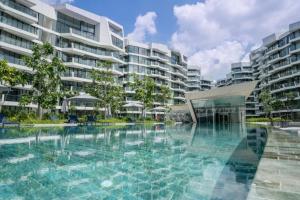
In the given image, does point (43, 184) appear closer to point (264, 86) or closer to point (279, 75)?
point (279, 75)

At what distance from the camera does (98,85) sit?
139 feet

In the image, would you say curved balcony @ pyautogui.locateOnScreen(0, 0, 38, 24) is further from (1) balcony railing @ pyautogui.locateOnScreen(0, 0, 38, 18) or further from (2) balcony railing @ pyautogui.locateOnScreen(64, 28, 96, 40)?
(2) balcony railing @ pyautogui.locateOnScreen(64, 28, 96, 40)

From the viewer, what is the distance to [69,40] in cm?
4669

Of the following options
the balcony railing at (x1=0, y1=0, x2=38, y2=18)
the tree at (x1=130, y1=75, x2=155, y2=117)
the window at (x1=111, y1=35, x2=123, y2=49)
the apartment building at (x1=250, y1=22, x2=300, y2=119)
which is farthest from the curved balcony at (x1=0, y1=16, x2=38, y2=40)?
the apartment building at (x1=250, y1=22, x2=300, y2=119)

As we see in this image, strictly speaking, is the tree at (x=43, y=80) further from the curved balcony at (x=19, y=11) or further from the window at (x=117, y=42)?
the window at (x=117, y=42)

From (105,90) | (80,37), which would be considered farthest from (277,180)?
(80,37)

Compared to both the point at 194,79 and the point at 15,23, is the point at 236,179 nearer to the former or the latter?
the point at 15,23

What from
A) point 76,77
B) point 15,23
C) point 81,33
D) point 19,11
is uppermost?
point 81,33

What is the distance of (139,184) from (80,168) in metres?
2.42

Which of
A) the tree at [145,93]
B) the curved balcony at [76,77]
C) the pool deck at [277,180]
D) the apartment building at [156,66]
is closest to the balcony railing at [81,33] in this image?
the curved balcony at [76,77]

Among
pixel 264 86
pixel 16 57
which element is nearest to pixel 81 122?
pixel 16 57

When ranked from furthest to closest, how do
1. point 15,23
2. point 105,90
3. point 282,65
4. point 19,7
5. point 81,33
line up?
point 282,65
point 81,33
point 105,90
point 19,7
point 15,23

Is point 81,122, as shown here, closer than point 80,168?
No

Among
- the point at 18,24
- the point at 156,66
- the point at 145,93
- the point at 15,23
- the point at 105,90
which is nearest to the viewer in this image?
the point at 15,23
